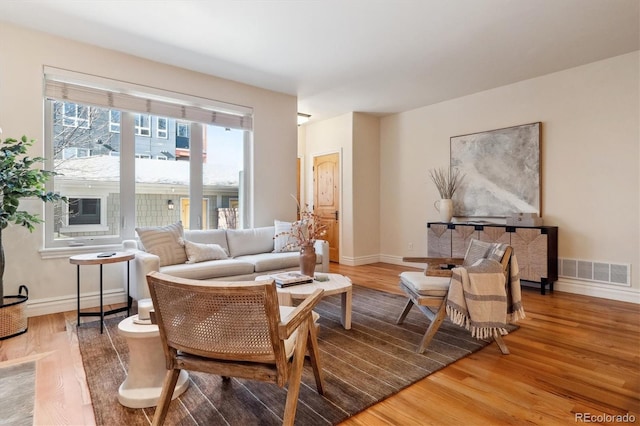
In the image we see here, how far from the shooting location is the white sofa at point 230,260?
3086 mm

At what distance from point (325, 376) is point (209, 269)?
5.68 ft

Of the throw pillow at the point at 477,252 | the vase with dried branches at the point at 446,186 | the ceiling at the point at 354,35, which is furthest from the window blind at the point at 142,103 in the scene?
the throw pillow at the point at 477,252

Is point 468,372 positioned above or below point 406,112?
below

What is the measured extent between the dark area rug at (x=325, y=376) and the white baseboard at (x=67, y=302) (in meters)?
0.55

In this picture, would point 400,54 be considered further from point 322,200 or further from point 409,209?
point 322,200

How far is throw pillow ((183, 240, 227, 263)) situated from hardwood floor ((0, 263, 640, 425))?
114 centimetres

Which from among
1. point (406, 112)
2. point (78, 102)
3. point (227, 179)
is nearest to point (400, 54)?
point (406, 112)

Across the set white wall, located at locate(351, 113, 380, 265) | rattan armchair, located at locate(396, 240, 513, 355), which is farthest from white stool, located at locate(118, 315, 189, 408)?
white wall, located at locate(351, 113, 380, 265)

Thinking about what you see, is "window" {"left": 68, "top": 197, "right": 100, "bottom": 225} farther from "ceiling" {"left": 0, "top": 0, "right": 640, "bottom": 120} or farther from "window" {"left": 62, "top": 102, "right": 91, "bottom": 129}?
"ceiling" {"left": 0, "top": 0, "right": 640, "bottom": 120}

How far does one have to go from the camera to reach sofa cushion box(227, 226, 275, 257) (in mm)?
4078

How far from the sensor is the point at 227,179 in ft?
15.2

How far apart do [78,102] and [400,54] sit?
134 inches

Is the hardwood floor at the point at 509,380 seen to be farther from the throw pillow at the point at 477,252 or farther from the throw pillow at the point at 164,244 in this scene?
the throw pillow at the point at 164,244

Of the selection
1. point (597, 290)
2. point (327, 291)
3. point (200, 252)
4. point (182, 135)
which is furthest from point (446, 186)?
point (182, 135)
